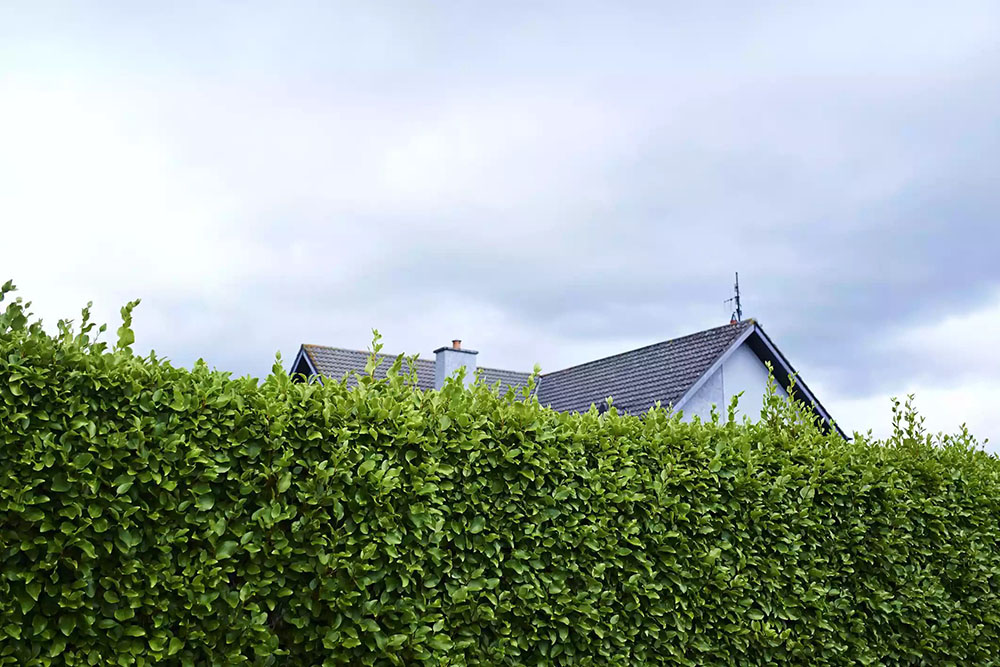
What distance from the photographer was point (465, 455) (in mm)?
4641

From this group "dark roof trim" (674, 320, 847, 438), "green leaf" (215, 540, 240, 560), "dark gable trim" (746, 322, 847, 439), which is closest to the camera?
"green leaf" (215, 540, 240, 560)

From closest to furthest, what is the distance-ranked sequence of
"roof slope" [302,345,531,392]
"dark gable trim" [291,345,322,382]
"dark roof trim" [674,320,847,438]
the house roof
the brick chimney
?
"dark roof trim" [674,320,847,438] < the house roof < the brick chimney < "roof slope" [302,345,531,392] < "dark gable trim" [291,345,322,382]

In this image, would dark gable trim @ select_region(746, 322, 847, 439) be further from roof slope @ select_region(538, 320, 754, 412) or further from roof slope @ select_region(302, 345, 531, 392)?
roof slope @ select_region(302, 345, 531, 392)

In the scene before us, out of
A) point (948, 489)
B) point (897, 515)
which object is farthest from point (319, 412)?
point (948, 489)

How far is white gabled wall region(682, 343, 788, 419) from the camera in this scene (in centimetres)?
1748

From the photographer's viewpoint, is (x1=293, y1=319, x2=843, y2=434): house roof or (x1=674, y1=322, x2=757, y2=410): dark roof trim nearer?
(x1=674, y1=322, x2=757, y2=410): dark roof trim

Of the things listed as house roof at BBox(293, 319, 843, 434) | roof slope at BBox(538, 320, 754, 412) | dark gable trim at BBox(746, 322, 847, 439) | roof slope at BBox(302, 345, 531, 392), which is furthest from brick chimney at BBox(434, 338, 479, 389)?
dark gable trim at BBox(746, 322, 847, 439)

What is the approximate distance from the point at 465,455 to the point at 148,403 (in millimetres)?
1712

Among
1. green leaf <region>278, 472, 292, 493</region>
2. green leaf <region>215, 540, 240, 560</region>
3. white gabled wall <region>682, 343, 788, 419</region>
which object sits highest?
white gabled wall <region>682, 343, 788, 419</region>

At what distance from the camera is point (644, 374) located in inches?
754

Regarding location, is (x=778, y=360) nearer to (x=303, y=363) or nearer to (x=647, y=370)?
(x=647, y=370)

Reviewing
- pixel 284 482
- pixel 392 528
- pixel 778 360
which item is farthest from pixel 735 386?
pixel 284 482

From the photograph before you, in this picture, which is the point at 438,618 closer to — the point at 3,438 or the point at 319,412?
the point at 319,412

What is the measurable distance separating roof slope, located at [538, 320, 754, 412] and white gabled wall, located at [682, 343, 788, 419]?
18.5 inches
